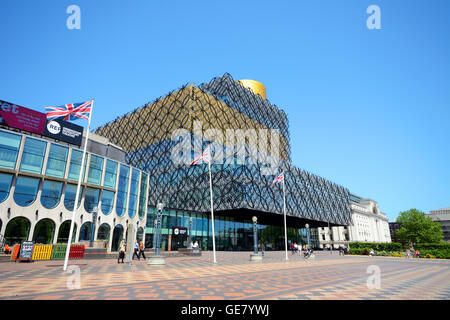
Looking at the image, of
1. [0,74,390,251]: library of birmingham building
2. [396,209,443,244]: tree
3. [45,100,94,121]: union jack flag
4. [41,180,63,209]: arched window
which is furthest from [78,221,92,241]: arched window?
[396,209,443,244]: tree

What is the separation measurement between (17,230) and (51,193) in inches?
201

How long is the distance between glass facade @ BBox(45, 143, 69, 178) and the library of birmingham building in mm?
114

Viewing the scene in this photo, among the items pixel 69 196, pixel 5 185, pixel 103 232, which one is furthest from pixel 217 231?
pixel 5 185

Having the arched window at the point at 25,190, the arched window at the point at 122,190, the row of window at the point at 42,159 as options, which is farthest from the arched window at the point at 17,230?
the arched window at the point at 122,190

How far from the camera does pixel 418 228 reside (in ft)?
308

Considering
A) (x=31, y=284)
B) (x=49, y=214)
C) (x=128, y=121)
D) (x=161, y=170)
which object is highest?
(x=128, y=121)

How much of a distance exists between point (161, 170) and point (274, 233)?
34373 mm

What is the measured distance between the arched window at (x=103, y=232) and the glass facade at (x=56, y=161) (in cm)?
914

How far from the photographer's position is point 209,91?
220 ft

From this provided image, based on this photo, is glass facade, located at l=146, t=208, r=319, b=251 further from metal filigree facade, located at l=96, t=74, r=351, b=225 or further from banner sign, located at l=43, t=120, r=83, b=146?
banner sign, located at l=43, t=120, r=83, b=146
